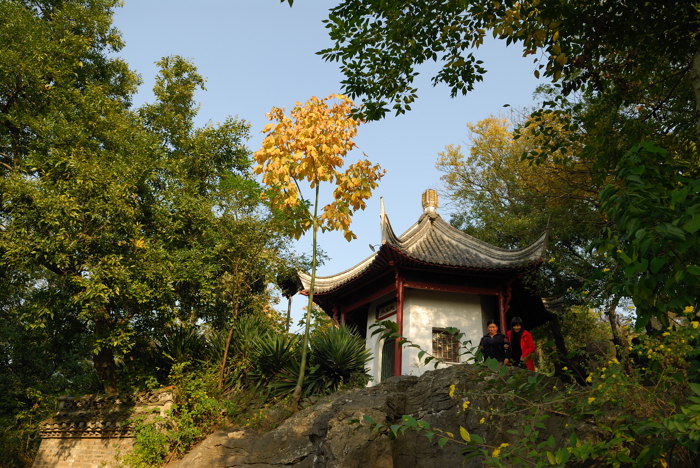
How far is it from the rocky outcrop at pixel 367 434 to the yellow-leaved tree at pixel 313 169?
1604 mm

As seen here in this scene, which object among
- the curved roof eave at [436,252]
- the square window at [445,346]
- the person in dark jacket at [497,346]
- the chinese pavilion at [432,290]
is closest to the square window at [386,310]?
the chinese pavilion at [432,290]

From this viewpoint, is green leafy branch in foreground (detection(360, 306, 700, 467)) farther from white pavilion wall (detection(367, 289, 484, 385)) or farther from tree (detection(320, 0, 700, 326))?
white pavilion wall (detection(367, 289, 484, 385))

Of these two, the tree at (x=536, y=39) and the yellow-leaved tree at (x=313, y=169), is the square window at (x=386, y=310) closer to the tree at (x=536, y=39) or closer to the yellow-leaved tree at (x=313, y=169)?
the yellow-leaved tree at (x=313, y=169)

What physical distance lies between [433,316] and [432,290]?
659mm

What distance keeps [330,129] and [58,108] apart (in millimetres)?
7150

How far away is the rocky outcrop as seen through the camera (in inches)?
286

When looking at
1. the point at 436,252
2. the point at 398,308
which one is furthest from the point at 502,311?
the point at 398,308

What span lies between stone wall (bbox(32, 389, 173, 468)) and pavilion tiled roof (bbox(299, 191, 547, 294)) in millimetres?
4666

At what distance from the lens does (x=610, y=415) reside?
6.12 metres

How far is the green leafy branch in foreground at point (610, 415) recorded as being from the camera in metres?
3.19

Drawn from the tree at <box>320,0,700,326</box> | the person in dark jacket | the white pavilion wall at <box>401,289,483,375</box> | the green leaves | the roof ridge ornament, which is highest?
the roof ridge ornament

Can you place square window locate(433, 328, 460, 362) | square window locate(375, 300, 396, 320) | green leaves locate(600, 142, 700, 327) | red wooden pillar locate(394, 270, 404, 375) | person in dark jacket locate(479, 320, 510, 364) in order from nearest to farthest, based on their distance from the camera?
1. green leaves locate(600, 142, 700, 327)
2. person in dark jacket locate(479, 320, 510, 364)
3. red wooden pillar locate(394, 270, 404, 375)
4. square window locate(433, 328, 460, 362)
5. square window locate(375, 300, 396, 320)

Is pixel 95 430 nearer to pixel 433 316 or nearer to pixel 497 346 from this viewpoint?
pixel 433 316

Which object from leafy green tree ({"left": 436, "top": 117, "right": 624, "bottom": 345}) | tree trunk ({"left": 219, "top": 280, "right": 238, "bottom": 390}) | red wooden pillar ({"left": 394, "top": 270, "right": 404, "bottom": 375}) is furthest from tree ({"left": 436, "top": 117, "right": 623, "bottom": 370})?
tree trunk ({"left": 219, "top": 280, "right": 238, "bottom": 390})
